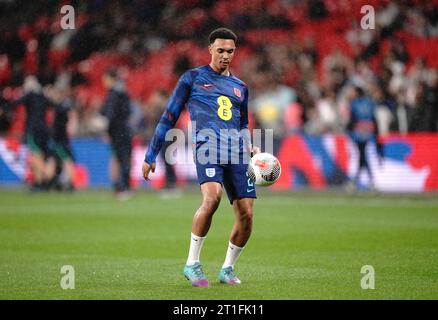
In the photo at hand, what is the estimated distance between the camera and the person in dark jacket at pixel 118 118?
2305 cm

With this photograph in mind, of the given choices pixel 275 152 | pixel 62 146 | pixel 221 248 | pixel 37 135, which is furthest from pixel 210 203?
pixel 37 135

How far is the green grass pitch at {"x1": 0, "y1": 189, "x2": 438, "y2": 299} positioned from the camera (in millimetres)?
9133

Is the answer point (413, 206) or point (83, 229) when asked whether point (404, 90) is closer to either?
point (413, 206)

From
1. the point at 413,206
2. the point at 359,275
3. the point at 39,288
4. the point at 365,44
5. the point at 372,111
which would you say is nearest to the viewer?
the point at 39,288

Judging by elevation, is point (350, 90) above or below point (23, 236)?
above

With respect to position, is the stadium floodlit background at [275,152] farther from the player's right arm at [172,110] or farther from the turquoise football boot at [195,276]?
the player's right arm at [172,110]

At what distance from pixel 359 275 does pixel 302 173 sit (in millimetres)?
14517

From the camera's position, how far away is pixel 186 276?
9.41 m

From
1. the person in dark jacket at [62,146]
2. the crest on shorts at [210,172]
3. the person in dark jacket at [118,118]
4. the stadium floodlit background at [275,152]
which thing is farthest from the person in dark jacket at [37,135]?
the crest on shorts at [210,172]

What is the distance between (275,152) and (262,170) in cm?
1517

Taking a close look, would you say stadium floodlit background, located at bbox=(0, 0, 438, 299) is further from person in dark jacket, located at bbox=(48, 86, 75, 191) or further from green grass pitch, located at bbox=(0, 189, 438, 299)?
person in dark jacket, located at bbox=(48, 86, 75, 191)

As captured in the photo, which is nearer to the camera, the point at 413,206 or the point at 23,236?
the point at 23,236

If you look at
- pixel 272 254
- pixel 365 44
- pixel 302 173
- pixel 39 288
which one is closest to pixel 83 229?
pixel 272 254

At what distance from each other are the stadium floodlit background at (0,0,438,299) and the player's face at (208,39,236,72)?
7.33 feet
